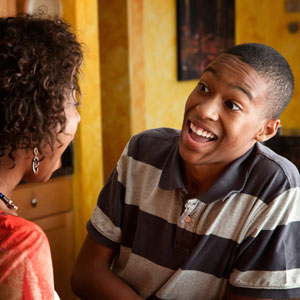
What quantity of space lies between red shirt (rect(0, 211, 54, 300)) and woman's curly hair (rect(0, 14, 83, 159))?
0.18 metres

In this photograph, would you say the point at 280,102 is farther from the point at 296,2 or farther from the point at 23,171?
the point at 296,2

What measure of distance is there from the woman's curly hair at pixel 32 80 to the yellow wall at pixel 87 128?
2.01 meters

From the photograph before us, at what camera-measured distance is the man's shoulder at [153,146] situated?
5.11ft

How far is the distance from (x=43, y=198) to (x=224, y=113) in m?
1.78

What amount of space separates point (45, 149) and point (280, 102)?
72cm

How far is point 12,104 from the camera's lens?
95 centimetres

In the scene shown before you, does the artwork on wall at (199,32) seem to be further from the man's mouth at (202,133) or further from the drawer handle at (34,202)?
the man's mouth at (202,133)

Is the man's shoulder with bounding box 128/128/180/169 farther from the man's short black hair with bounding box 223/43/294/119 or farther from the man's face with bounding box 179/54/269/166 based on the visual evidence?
the man's short black hair with bounding box 223/43/294/119

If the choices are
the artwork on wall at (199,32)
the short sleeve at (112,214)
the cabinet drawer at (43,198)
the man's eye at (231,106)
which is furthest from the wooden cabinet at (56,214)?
the artwork on wall at (199,32)

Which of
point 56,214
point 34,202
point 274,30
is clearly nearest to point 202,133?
point 34,202

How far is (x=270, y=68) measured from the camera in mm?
1363

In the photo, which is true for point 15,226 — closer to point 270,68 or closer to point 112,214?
point 112,214

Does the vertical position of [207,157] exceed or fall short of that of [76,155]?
it exceeds it

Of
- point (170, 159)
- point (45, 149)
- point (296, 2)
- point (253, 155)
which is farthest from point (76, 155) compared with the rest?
point (296, 2)
